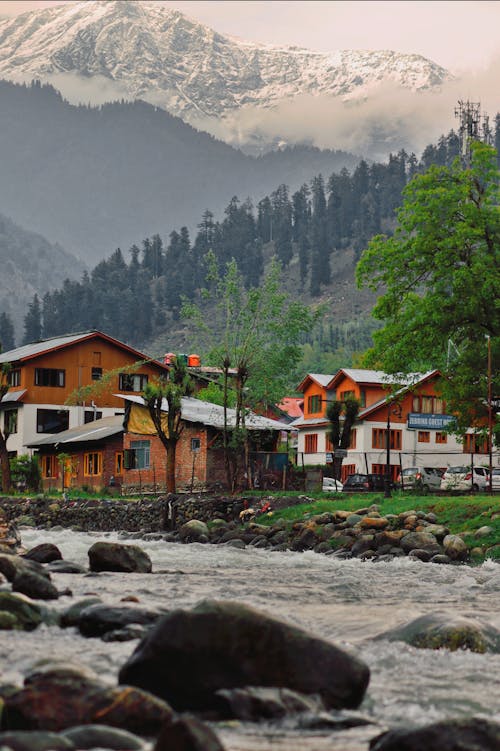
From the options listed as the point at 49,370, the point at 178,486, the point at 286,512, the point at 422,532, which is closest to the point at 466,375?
the point at 286,512

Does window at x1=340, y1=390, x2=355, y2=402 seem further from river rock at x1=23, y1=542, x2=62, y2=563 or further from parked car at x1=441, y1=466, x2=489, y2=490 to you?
river rock at x1=23, y1=542, x2=62, y2=563

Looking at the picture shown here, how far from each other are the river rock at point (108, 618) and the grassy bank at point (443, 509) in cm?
1420

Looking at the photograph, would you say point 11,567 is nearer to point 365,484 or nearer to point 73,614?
point 73,614

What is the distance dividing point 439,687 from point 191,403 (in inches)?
1874

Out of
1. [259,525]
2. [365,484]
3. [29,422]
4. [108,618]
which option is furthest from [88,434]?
[108,618]

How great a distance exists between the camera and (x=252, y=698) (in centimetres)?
926

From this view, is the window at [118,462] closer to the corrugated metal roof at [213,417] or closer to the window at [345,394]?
the corrugated metal roof at [213,417]

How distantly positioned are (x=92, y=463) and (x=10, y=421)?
17.1 metres

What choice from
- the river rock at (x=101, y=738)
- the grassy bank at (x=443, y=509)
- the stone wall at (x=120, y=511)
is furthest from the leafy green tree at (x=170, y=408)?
the river rock at (x=101, y=738)

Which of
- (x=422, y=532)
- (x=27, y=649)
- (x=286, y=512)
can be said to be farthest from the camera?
(x=286, y=512)

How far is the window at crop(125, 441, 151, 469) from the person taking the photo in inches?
2307

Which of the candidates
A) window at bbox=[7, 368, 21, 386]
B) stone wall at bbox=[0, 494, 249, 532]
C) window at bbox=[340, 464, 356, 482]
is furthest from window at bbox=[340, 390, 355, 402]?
stone wall at bbox=[0, 494, 249, 532]

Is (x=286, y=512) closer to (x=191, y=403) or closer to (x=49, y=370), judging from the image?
(x=191, y=403)

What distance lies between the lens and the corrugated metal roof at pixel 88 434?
61.3m
